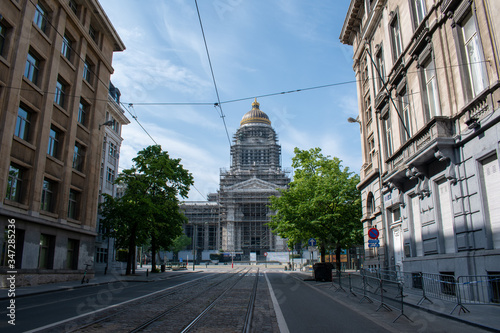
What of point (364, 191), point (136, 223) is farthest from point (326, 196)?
point (136, 223)

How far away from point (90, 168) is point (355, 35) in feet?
76.8

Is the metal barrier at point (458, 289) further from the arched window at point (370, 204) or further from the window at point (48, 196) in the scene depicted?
the window at point (48, 196)

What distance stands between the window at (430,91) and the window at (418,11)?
7.67 ft

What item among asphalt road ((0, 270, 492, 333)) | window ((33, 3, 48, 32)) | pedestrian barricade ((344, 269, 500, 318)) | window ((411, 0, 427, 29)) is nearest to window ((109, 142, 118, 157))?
window ((33, 3, 48, 32))

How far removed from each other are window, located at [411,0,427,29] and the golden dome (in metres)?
106

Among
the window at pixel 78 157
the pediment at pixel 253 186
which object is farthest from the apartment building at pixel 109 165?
the pediment at pixel 253 186

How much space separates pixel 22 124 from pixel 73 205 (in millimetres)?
8090

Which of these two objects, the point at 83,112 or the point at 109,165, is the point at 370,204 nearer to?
the point at 83,112

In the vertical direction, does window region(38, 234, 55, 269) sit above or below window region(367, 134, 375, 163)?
below

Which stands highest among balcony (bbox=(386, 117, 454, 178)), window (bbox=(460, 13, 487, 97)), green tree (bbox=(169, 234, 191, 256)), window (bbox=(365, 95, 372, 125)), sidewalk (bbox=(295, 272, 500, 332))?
window (bbox=(365, 95, 372, 125))

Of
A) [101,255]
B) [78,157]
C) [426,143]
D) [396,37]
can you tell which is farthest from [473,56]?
[101,255]

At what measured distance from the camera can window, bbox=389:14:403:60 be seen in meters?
20.6

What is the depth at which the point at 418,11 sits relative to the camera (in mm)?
18125

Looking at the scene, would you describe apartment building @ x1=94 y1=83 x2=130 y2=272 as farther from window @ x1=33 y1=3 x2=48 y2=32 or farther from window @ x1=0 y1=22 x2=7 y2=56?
window @ x1=0 y1=22 x2=7 y2=56
